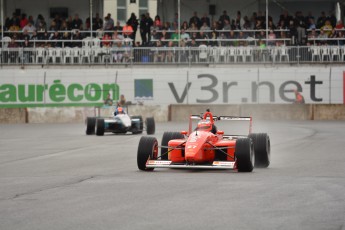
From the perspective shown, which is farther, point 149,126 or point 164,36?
point 164,36

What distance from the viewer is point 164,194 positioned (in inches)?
446

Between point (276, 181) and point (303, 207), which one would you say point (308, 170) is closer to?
point (276, 181)

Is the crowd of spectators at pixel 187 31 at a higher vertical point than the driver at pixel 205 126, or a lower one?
higher

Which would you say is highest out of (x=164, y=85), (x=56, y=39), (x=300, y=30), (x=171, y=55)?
(x=300, y=30)

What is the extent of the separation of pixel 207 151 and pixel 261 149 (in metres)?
0.99

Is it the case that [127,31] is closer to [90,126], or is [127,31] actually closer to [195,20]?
[195,20]

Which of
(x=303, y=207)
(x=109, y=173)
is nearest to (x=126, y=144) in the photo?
(x=109, y=173)

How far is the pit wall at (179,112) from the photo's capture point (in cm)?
3856

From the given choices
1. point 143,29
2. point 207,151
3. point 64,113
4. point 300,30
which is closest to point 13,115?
point 64,113

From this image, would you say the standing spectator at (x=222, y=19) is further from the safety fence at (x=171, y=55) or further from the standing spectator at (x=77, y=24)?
the standing spectator at (x=77, y=24)

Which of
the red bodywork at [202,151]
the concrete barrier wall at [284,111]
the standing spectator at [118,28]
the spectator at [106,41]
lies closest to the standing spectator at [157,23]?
the standing spectator at [118,28]

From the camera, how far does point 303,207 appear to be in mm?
9930

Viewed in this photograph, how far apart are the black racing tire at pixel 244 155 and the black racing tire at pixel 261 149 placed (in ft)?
3.13

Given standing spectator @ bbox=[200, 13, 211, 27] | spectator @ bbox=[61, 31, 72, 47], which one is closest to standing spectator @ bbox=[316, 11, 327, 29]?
standing spectator @ bbox=[200, 13, 211, 27]
